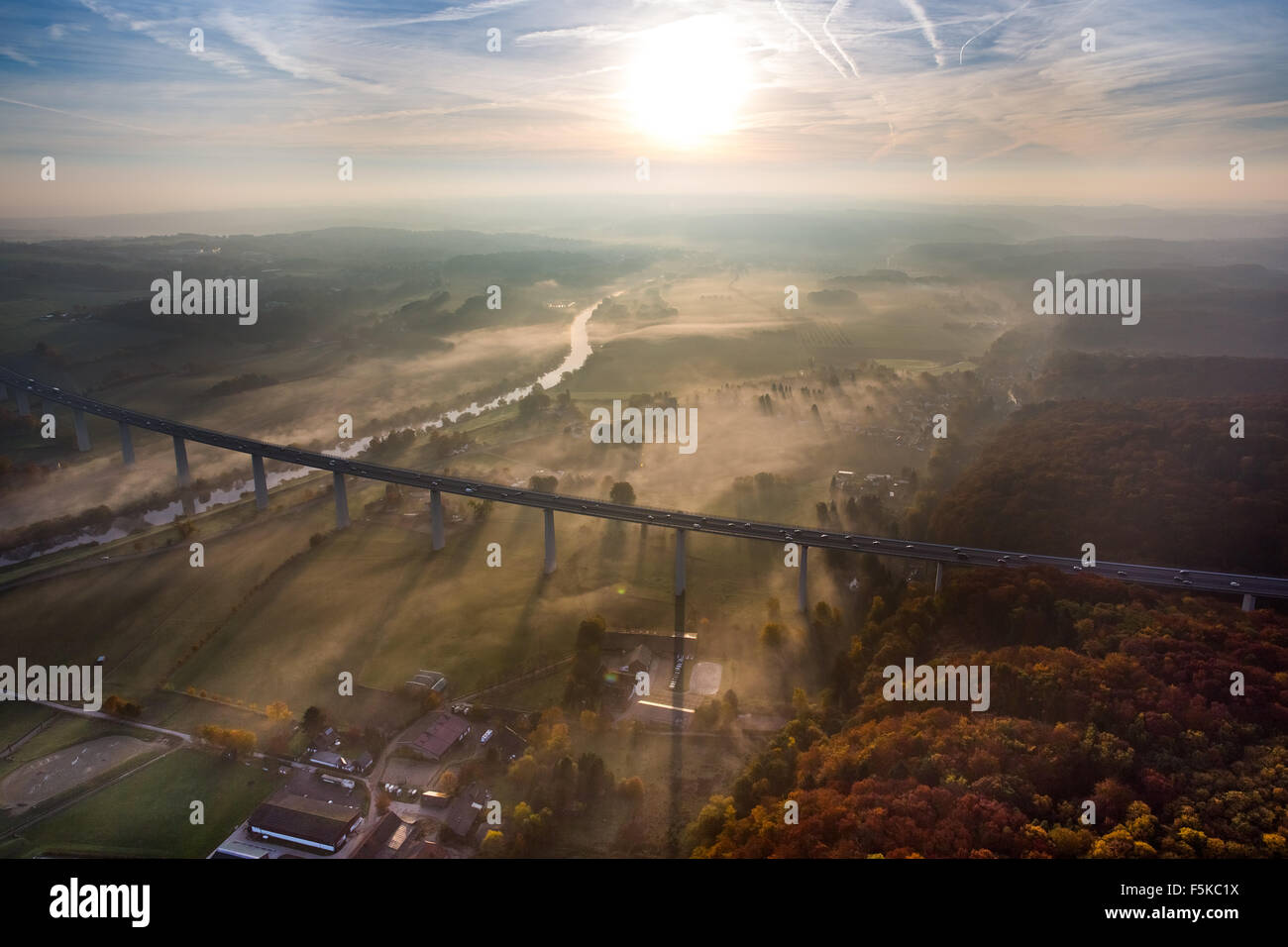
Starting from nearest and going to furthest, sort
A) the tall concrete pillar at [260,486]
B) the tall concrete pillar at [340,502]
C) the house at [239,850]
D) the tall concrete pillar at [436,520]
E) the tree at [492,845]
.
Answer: the house at [239,850], the tree at [492,845], the tall concrete pillar at [436,520], the tall concrete pillar at [340,502], the tall concrete pillar at [260,486]

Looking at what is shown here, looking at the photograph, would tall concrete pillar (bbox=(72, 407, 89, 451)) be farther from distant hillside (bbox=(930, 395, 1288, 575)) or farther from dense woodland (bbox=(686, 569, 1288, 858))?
distant hillside (bbox=(930, 395, 1288, 575))

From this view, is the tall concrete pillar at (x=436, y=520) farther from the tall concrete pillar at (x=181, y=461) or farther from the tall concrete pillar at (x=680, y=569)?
the tall concrete pillar at (x=181, y=461)

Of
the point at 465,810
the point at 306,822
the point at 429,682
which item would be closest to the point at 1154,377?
the point at 429,682

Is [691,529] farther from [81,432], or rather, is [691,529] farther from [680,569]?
[81,432]

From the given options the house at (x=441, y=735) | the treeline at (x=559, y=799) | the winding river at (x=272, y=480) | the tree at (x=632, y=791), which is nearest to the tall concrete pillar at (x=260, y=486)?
the winding river at (x=272, y=480)

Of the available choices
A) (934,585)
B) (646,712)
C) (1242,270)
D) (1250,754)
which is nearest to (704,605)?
(646,712)

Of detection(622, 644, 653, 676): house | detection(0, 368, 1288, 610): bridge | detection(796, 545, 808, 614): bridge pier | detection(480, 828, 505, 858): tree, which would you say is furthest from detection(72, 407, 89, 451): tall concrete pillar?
detection(796, 545, 808, 614): bridge pier
